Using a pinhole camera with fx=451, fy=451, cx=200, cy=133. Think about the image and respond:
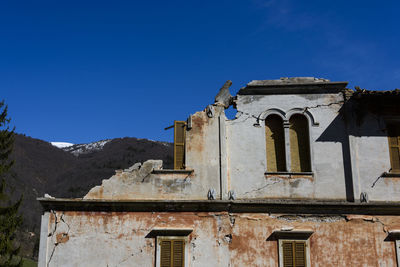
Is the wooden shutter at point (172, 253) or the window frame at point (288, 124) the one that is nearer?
the wooden shutter at point (172, 253)

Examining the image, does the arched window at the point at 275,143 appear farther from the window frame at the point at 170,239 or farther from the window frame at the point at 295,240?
the window frame at the point at 170,239

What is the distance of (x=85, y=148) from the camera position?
86.8 m

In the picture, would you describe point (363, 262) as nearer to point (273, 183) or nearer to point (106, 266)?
point (273, 183)

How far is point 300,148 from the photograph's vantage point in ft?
41.9

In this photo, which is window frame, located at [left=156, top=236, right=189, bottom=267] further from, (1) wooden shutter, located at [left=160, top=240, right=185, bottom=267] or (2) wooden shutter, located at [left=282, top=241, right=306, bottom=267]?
(2) wooden shutter, located at [left=282, top=241, right=306, bottom=267]

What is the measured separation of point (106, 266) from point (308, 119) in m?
6.82

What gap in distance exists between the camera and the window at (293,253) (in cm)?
1143

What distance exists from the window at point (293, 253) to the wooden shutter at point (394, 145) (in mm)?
3552

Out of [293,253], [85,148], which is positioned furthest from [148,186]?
[85,148]

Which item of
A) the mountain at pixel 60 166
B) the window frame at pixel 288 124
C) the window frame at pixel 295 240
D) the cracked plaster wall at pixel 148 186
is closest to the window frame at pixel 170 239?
the cracked plaster wall at pixel 148 186

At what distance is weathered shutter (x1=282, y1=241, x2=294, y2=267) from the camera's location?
1143cm

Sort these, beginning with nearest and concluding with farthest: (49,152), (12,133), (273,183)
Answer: (273,183) < (12,133) < (49,152)

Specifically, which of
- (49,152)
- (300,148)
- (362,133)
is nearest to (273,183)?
(300,148)

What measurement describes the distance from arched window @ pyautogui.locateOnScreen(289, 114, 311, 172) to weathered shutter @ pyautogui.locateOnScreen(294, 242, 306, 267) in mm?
2072
